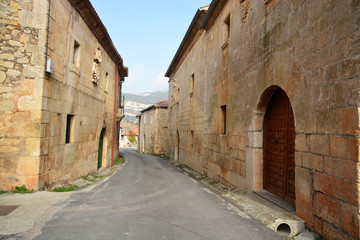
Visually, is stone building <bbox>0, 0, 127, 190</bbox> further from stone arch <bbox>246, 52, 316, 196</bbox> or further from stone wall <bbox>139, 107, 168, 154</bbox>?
stone wall <bbox>139, 107, 168, 154</bbox>

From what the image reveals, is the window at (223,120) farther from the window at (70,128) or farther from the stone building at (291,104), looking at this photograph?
the window at (70,128)

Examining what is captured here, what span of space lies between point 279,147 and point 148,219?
3.03 m

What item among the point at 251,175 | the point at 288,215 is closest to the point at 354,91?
the point at 288,215

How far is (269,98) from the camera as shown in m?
5.16

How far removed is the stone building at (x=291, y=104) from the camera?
9.11 feet

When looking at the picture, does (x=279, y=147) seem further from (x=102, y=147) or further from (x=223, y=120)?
(x=102, y=147)

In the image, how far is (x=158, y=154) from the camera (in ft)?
87.8

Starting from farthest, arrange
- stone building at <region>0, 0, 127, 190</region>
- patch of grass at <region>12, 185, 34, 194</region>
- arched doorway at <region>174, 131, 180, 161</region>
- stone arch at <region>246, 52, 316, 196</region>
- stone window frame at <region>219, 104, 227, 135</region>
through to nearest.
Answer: arched doorway at <region>174, 131, 180, 161</region> < stone window frame at <region>219, 104, 227, 135</region> < stone building at <region>0, 0, 127, 190</region> < patch of grass at <region>12, 185, 34, 194</region> < stone arch at <region>246, 52, 316, 196</region>

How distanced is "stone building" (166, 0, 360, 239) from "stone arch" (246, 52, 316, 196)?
2 centimetres

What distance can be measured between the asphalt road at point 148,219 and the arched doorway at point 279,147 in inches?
43.4

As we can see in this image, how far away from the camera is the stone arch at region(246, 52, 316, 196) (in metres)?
3.50

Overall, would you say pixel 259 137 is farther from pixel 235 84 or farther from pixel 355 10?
pixel 355 10

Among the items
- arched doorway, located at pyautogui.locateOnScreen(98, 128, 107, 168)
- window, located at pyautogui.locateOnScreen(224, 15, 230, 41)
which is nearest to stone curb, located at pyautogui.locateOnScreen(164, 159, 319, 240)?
window, located at pyautogui.locateOnScreen(224, 15, 230, 41)

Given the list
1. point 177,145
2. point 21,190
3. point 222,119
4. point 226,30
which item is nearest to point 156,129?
point 177,145
